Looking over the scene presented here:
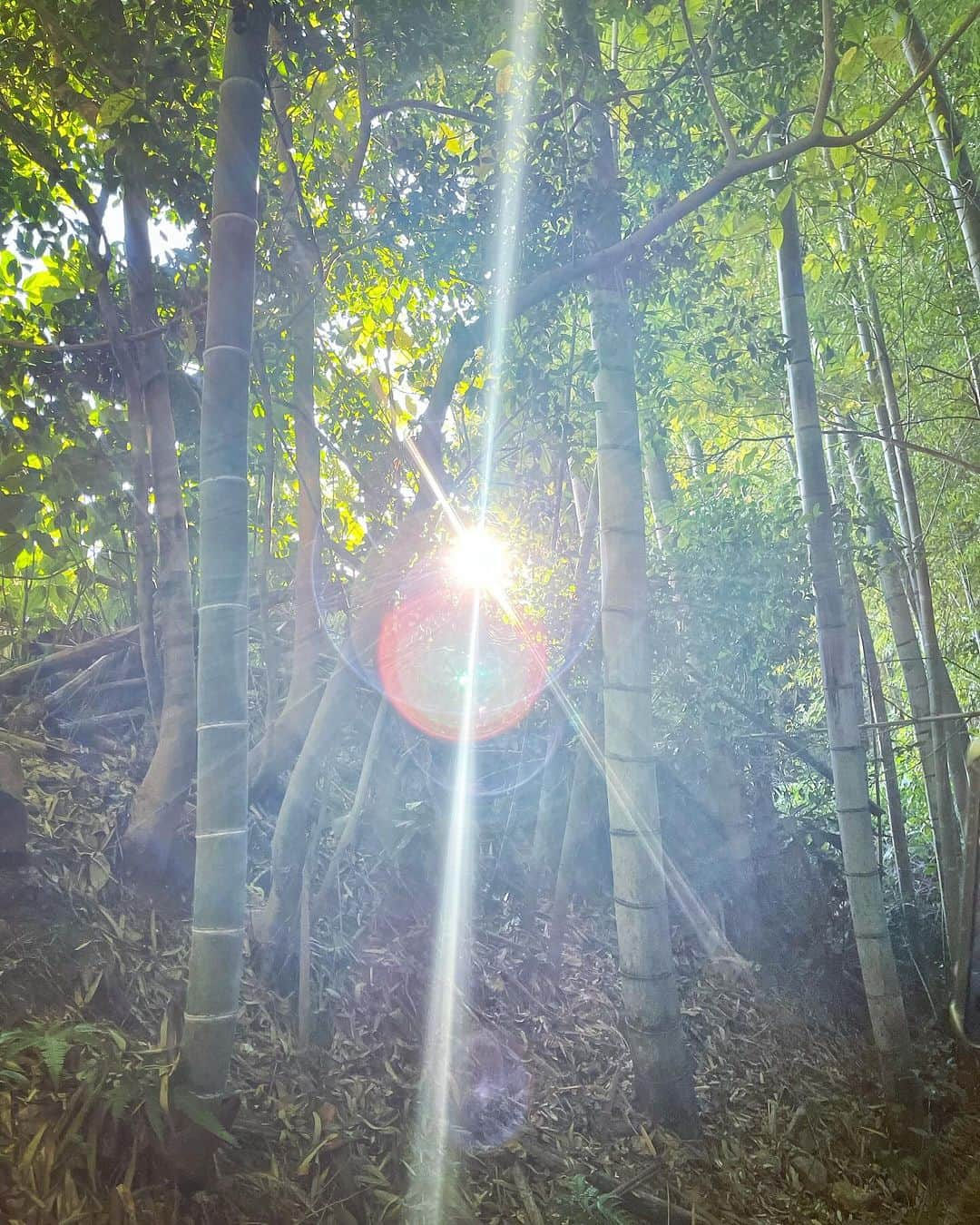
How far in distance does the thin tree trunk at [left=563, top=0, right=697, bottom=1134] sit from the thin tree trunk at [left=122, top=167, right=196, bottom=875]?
4.73ft

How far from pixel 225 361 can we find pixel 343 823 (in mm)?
2082

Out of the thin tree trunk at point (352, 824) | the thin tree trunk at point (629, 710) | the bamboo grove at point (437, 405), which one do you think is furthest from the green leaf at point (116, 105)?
the thin tree trunk at point (352, 824)

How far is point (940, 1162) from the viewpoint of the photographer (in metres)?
3.19

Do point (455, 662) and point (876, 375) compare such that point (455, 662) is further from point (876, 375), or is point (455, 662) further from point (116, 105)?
point (876, 375)

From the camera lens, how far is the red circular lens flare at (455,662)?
3270 millimetres

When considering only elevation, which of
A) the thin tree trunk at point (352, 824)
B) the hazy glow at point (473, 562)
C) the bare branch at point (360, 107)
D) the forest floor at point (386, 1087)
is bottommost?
the forest floor at point (386, 1087)

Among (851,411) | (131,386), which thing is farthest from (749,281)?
(131,386)

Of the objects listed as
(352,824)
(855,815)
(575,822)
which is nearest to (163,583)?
(352,824)

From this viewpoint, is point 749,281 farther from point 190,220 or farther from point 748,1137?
point 748,1137

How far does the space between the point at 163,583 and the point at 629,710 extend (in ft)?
5.43

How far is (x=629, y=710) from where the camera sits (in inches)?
110

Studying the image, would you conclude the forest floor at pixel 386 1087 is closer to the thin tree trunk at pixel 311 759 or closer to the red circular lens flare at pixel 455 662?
the thin tree trunk at pixel 311 759

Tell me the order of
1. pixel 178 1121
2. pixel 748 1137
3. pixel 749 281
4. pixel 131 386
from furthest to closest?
1. pixel 749 281
2. pixel 748 1137
3. pixel 131 386
4. pixel 178 1121

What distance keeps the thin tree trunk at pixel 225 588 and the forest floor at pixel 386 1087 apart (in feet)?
0.67
